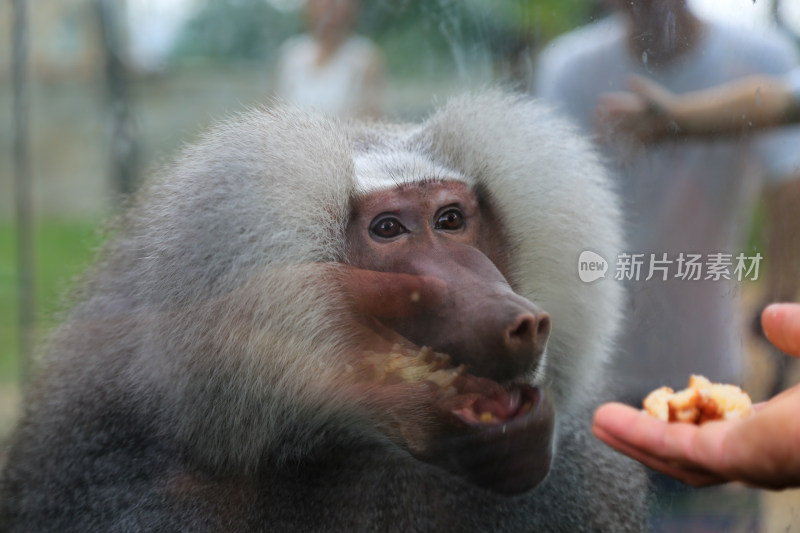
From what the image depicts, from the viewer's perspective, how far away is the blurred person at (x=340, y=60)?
1973 millimetres

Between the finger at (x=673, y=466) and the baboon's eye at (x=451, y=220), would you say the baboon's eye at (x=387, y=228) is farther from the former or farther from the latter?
the finger at (x=673, y=466)

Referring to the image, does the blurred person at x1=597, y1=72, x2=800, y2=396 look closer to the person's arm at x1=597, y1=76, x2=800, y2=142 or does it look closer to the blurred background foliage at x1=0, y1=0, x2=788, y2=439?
the person's arm at x1=597, y1=76, x2=800, y2=142

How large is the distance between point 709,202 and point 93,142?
2.18m

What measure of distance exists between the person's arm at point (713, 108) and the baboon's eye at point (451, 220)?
0.38 metres

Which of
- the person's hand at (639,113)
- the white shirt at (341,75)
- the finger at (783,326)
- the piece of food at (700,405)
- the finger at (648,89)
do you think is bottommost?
the piece of food at (700,405)

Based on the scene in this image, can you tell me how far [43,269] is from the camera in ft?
7.30

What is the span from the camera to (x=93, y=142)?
8.95 ft

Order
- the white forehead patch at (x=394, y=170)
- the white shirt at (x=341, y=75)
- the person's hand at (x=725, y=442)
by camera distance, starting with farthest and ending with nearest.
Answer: the white shirt at (x=341, y=75) < the white forehead patch at (x=394, y=170) < the person's hand at (x=725, y=442)

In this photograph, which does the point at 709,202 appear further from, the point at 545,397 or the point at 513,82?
the point at 545,397

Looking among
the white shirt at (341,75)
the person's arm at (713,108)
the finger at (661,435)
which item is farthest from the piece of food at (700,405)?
the white shirt at (341,75)

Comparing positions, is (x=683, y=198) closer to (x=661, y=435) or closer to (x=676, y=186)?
(x=676, y=186)

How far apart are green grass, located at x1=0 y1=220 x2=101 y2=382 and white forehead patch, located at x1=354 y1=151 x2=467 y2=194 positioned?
0.66 meters

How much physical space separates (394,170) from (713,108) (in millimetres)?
574

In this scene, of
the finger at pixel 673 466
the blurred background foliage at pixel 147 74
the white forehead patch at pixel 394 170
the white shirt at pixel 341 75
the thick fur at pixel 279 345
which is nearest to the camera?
the finger at pixel 673 466
